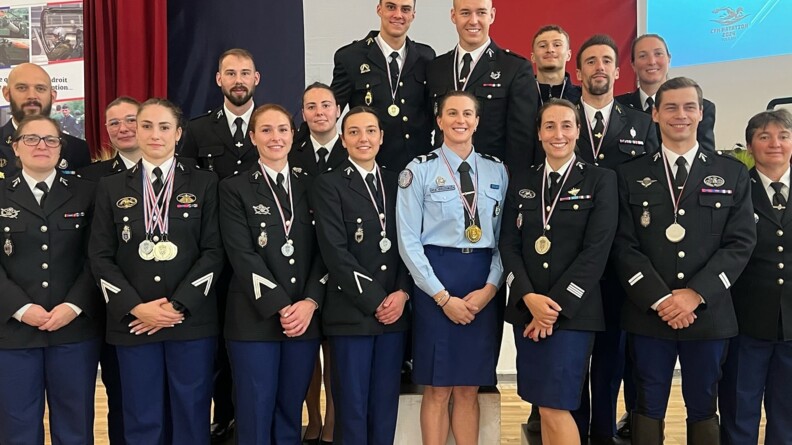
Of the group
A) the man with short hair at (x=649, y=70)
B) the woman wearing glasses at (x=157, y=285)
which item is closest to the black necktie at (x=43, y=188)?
the woman wearing glasses at (x=157, y=285)

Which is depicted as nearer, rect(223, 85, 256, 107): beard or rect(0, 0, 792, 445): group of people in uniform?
rect(0, 0, 792, 445): group of people in uniform

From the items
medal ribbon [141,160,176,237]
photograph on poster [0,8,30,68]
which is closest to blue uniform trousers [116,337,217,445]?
medal ribbon [141,160,176,237]

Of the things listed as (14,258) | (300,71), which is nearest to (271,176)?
(14,258)

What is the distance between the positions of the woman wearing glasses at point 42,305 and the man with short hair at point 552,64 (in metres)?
2.40

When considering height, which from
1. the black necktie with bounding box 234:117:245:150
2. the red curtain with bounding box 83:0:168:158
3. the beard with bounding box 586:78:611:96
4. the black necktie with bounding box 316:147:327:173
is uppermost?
the red curtain with bounding box 83:0:168:158

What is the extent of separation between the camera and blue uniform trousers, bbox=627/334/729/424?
2916 millimetres

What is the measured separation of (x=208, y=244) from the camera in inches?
120

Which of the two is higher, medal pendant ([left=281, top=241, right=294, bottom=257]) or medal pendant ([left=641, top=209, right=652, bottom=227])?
medal pendant ([left=641, top=209, right=652, bottom=227])

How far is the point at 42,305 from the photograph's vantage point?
296 centimetres

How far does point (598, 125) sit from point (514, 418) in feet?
6.93

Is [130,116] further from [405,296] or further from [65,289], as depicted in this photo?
[405,296]

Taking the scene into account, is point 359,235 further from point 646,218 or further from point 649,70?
point 649,70

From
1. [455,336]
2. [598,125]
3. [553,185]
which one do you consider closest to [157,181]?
[455,336]

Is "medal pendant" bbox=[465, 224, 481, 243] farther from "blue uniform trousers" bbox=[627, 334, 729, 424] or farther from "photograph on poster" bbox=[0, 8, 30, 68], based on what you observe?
"photograph on poster" bbox=[0, 8, 30, 68]
